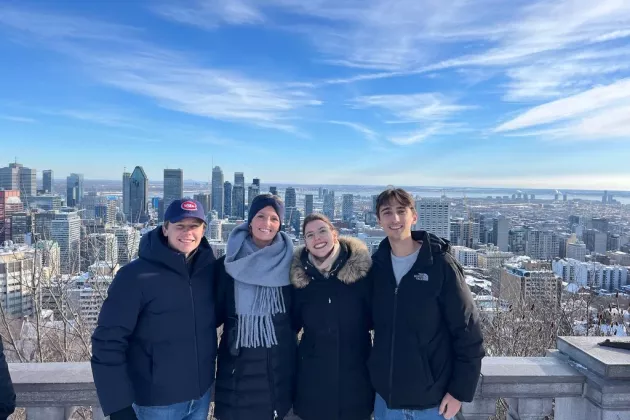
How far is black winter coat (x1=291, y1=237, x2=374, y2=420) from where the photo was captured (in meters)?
2.73

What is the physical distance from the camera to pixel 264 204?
9.55 ft

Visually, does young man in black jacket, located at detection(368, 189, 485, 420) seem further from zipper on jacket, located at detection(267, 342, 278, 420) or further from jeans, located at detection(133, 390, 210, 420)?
jeans, located at detection(133, 390, 210, 420)

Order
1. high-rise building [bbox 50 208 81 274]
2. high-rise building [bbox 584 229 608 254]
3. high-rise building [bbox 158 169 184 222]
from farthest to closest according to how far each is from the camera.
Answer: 1. high-rise building [bbox 584 229 608 254]
2. high-rise building [bbox 158 169 184 222]
3. high-rise building [bbox 50 208 81 274]

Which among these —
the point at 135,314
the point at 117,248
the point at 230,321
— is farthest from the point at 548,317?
the point at 117,248

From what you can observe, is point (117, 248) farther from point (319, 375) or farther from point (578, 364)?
point (578, 364)

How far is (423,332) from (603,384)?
114 cm

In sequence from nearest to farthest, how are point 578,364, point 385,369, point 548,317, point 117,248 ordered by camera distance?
point 385,369 → point 578,364 → point 548,317 → point 117,248

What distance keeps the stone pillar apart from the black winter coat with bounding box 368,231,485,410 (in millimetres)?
792

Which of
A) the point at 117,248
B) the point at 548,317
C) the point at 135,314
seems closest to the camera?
the point at 135,314

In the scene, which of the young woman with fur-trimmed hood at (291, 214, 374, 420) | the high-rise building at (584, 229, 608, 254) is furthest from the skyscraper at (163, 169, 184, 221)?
the high-rise building at (584, 229, 608, 254)

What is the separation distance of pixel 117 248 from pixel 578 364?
10.4 meters

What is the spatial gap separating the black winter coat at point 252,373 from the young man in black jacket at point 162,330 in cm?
9

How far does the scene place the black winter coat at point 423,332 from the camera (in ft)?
8.64

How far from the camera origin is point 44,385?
266 cm
